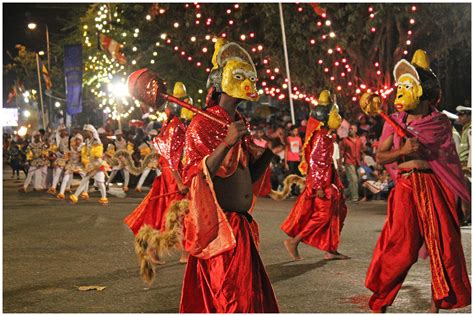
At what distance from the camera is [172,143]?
9.70 meters

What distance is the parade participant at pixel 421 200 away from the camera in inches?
268

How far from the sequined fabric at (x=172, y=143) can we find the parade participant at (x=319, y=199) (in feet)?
5.11

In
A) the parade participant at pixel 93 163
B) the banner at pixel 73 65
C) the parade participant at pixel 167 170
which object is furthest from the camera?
the banner at pixel 73 65

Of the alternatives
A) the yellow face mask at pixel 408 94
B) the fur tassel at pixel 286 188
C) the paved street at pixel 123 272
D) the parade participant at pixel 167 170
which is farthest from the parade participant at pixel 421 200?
the parade participant at pixel 167 170

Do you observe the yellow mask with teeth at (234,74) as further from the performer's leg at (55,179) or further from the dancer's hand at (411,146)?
the performer's leg at (55,179)

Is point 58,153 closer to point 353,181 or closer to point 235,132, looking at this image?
point 353,181

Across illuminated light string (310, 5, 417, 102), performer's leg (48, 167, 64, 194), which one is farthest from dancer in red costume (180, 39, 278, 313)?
illuminated light string (310, 5, 417, 102)

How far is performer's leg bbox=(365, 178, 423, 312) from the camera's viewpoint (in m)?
6.89

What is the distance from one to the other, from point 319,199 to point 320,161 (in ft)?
1.57

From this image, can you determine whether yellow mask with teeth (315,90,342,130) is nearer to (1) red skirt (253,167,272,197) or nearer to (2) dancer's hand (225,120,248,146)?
(1) red skirt (253,167,272,197)

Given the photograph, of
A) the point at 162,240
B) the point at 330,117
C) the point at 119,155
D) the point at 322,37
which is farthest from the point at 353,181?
the point at 162,240

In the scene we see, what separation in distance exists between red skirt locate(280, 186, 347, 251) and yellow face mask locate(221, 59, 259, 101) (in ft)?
15.9

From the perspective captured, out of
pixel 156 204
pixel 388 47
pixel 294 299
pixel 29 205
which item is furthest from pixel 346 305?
pixel 388 47

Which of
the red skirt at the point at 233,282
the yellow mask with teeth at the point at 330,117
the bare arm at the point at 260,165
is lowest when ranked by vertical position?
the red skirt at the point at 233,282
